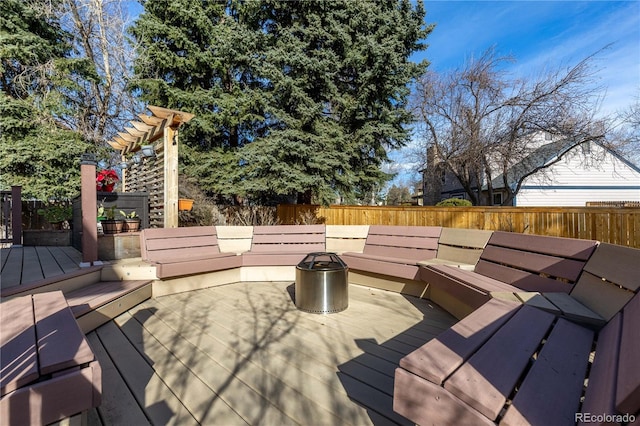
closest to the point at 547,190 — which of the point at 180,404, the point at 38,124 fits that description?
the point at 180,404

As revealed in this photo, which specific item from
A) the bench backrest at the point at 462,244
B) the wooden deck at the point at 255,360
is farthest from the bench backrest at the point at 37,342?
the bench backrest at the point at 462,244

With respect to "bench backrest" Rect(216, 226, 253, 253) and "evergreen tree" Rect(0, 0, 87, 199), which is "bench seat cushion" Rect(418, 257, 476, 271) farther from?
"evergreen tree" Rect(0, 0, 87, 199)

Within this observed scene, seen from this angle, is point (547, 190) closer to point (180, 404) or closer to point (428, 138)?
point (428, 138)

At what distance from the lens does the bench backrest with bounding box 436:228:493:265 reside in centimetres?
372

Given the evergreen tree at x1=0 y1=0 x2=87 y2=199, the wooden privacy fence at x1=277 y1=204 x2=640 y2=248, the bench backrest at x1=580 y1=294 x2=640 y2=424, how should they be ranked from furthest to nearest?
the evergreen tree at x1=0 y1=0 x2=87 y2=199
the wooden privacy fence at x1=277 y1=204 x2=640 y2=248
the bench backrest at x1=580 y1=294 x2=640 y2=424

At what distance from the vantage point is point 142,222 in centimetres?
574

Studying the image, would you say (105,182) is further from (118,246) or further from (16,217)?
(16,217)

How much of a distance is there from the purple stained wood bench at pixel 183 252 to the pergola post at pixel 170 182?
101cm

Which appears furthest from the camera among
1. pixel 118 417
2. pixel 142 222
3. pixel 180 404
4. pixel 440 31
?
pixel 440 31

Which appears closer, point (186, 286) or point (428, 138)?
point (186, 286)

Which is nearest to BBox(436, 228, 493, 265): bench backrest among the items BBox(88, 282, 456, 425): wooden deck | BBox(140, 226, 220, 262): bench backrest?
BBox(88, 282, 456, 425): wooden deck

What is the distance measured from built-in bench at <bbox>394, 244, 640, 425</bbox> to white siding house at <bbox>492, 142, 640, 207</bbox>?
13937mm

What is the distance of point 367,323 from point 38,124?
42.2 feet

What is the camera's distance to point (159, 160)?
625 cm
